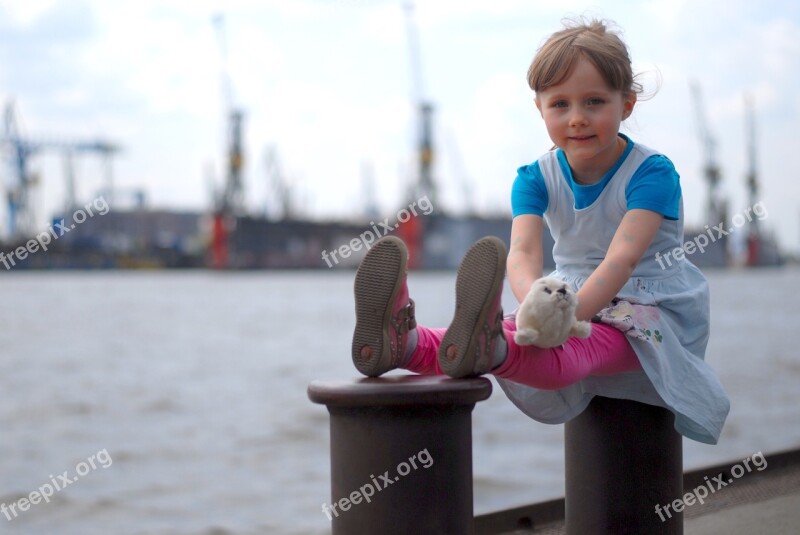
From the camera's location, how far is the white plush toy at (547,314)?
4.99 feet

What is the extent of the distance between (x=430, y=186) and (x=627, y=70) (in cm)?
5048

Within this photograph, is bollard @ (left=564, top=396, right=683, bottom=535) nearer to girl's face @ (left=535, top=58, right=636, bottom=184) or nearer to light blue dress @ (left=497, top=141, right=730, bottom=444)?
light blue dress @ (left=497, top=141, right=730, bottom=444)

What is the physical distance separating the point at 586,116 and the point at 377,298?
45 cm

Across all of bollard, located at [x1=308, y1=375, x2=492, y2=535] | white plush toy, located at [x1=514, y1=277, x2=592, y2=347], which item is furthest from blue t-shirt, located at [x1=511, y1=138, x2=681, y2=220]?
bollard, located at [x1=308, y1=375, x2=492, y2=535]

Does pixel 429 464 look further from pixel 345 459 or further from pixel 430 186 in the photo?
pixel 430 186

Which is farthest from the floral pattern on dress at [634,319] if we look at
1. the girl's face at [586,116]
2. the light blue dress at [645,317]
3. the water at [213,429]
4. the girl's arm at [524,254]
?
the water at [213,429]

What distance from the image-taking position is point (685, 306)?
1.77 meters

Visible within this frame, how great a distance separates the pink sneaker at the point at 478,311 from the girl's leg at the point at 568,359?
5 centimetres

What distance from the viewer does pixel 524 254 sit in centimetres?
177

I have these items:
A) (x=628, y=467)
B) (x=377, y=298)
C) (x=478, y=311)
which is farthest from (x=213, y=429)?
(x=478, y=311)

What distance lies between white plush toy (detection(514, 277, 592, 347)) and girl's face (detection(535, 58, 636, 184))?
32 centimetres

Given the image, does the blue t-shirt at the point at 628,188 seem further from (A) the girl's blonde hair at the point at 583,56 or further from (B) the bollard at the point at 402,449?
(B) the bollard at the point at 402,449

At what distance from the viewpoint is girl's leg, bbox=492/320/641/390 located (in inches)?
62.1

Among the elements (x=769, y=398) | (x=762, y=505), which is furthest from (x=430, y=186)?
(x=762, y=505)
